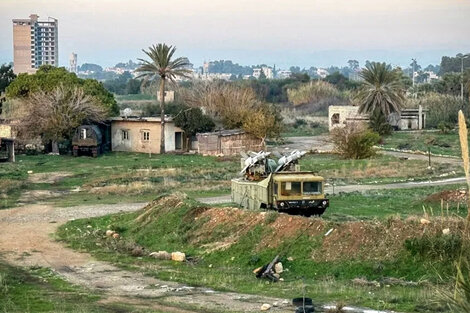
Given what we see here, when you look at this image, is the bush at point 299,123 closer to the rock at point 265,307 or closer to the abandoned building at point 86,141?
the abandoned building at point 86,141

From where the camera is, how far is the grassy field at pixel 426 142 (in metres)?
68.7

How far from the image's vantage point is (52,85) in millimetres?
72688

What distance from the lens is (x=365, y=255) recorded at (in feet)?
79.0

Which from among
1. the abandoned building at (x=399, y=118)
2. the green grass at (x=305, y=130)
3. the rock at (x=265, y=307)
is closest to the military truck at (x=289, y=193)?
the rock at (x=265, y=307)

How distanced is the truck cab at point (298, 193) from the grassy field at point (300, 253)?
126 cm

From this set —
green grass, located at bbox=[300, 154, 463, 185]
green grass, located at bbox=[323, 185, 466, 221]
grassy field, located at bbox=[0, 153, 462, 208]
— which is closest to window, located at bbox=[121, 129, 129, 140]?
grassy field, located at bbox=[0, 153, 462, 208]

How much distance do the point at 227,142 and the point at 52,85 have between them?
1676 cm

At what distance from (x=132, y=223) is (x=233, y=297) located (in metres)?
14.0

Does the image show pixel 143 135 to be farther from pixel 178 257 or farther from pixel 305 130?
pixel 178 257

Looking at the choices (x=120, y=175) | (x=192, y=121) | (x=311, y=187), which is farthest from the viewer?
(x=192, y=121)

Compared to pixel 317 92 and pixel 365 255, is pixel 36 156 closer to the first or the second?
pixel 365 255

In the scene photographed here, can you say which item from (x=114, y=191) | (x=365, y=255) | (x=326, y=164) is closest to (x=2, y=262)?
(x=365, y=255)

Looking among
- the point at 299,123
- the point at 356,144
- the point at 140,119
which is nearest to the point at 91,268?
the point at 356,144

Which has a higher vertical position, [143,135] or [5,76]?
[5,76]
